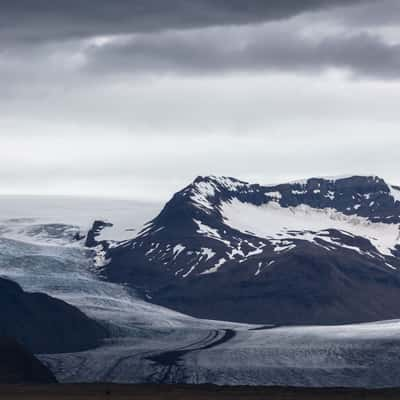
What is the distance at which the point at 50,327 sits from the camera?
197 meters

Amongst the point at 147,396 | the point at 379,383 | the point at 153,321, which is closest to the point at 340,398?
the point at 147,396

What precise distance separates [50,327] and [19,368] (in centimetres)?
5115

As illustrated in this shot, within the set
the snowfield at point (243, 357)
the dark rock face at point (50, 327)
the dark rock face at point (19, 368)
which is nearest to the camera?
the dark rock face at point (19, 368)

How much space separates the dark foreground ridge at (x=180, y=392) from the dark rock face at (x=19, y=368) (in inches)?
309

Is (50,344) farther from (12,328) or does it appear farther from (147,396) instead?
(147,396)

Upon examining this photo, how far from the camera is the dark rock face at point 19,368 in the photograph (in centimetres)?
14225

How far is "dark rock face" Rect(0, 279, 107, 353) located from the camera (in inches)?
7352

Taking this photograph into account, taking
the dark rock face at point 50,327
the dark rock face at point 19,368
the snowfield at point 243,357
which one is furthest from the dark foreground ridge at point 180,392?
the dark rock face at point 50,327

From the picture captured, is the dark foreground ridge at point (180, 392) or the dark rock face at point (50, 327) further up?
the dark rock face at point (50, 327)

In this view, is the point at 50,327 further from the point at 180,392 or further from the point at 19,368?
the point at 180,392

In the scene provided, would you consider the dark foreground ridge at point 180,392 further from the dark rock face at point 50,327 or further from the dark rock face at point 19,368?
the dark rock face at point 50,327

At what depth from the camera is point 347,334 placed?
559 feet

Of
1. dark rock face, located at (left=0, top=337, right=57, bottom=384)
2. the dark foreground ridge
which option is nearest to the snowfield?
dark rock face, located at (left=0, top=337, right=57, bottom=384)

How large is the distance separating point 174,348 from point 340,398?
166ft
